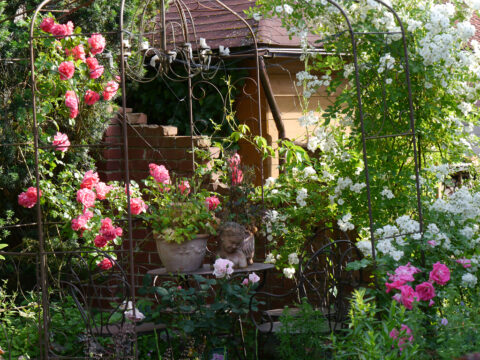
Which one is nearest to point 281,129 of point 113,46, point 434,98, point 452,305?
point 113,46

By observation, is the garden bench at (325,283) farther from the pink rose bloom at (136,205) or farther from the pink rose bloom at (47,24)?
the pink rose bloom at (47,24)

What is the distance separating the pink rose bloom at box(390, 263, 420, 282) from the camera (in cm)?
374

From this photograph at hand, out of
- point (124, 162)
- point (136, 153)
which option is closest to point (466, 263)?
point (124, 162)

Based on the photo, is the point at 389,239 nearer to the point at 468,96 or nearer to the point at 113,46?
the point at 468,96

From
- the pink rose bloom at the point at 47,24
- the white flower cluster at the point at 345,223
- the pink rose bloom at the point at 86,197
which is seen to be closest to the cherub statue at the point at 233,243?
the white flower cluster at the point at 345,223

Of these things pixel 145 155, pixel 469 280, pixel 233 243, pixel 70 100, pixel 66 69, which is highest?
pixel 66 69

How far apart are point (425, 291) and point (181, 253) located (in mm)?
1389

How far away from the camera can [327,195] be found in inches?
207

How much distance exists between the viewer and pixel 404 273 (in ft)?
12.3

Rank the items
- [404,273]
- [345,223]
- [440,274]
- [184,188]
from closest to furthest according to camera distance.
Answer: [404,273]
[440,274]
[184,188]
[345,223]

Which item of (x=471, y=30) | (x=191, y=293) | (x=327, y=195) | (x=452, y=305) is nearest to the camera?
(x=452, y=305)

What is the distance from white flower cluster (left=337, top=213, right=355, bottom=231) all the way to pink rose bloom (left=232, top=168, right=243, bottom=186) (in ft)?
2.42

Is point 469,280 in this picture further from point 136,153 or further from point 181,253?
point 136,153

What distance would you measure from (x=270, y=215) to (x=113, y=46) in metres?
2.13
